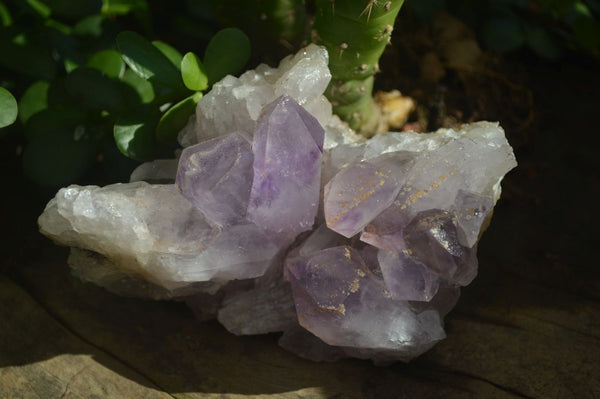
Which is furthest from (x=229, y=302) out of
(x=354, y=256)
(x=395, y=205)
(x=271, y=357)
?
(x=395, y=205)

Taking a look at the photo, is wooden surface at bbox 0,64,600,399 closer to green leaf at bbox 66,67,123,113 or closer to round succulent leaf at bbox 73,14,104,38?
green leaf at bbox 66,67,123,113

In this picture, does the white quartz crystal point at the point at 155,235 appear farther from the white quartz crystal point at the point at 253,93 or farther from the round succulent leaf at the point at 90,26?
the round succulent leaf at the point at 90,26

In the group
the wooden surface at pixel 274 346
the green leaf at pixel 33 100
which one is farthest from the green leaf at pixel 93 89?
the wooden surface at pixel 274 346

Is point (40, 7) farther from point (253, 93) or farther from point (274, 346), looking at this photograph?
point (274, 346)

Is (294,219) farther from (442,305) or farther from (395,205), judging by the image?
(442,305)

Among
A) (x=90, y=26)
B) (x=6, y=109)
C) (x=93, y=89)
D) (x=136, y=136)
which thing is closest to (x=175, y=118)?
(x=136, y=136)
